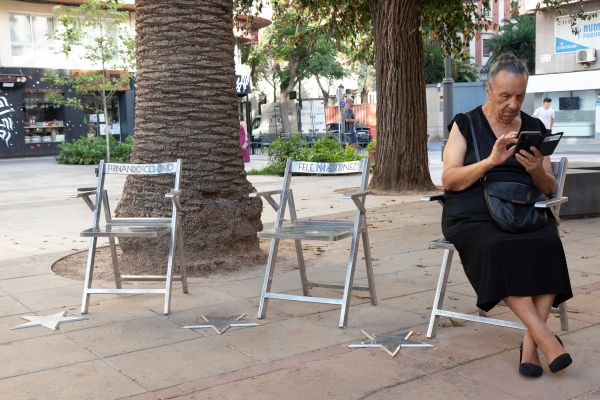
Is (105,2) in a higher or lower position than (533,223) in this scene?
higher

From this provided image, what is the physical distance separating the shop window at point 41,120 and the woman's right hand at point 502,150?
99.7ft

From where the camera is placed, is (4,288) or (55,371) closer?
(55,371)

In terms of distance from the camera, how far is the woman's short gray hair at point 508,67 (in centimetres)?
388

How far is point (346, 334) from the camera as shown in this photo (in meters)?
4.35

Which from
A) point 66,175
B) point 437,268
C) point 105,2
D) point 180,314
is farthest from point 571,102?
point 180,314

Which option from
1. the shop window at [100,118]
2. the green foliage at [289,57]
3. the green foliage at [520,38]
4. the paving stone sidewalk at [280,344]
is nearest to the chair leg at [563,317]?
the paving stone sidewalk at [280,344]

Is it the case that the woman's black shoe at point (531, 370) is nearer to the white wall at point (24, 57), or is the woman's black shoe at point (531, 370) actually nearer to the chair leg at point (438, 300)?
the chair leg at point (438, 300)

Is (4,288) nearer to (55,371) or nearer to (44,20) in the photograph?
(55,371)

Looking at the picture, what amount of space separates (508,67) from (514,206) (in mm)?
755

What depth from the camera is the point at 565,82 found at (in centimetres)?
3284

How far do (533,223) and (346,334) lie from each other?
1.30 metres

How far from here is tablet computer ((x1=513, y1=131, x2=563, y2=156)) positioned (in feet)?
12.1

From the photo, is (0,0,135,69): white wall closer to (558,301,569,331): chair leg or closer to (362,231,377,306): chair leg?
(362,231,377,306): chair leg

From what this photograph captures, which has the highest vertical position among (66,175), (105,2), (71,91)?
(105,2)
